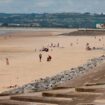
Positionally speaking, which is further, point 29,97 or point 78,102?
point 29,97

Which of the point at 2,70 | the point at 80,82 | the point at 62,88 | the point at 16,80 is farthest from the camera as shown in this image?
the point at 2,70

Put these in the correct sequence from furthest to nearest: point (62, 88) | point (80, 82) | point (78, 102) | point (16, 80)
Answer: point (16, 80) → point (80, 82) → point (62, 88) → point (78, 102)

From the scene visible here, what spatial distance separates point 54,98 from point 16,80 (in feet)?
49.5

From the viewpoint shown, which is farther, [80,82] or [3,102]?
[80,82]

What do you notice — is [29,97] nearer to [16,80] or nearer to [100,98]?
[100,98]

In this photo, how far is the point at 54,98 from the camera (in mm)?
12836

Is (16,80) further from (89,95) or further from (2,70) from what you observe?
(89,95)

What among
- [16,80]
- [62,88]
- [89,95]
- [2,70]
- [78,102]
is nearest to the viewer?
[78,102]

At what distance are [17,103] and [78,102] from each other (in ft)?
5.66

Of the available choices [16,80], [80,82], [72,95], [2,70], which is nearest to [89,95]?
[72,95]

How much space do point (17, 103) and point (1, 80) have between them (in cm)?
1586

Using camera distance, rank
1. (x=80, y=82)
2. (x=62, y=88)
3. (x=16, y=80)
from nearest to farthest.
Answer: (x=62, y=88) < (x=80, y=82) < (x=16, y=80)

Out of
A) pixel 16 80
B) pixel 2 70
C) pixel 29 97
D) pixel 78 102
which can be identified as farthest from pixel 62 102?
pixel 2 70

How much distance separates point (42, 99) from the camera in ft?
41.5
